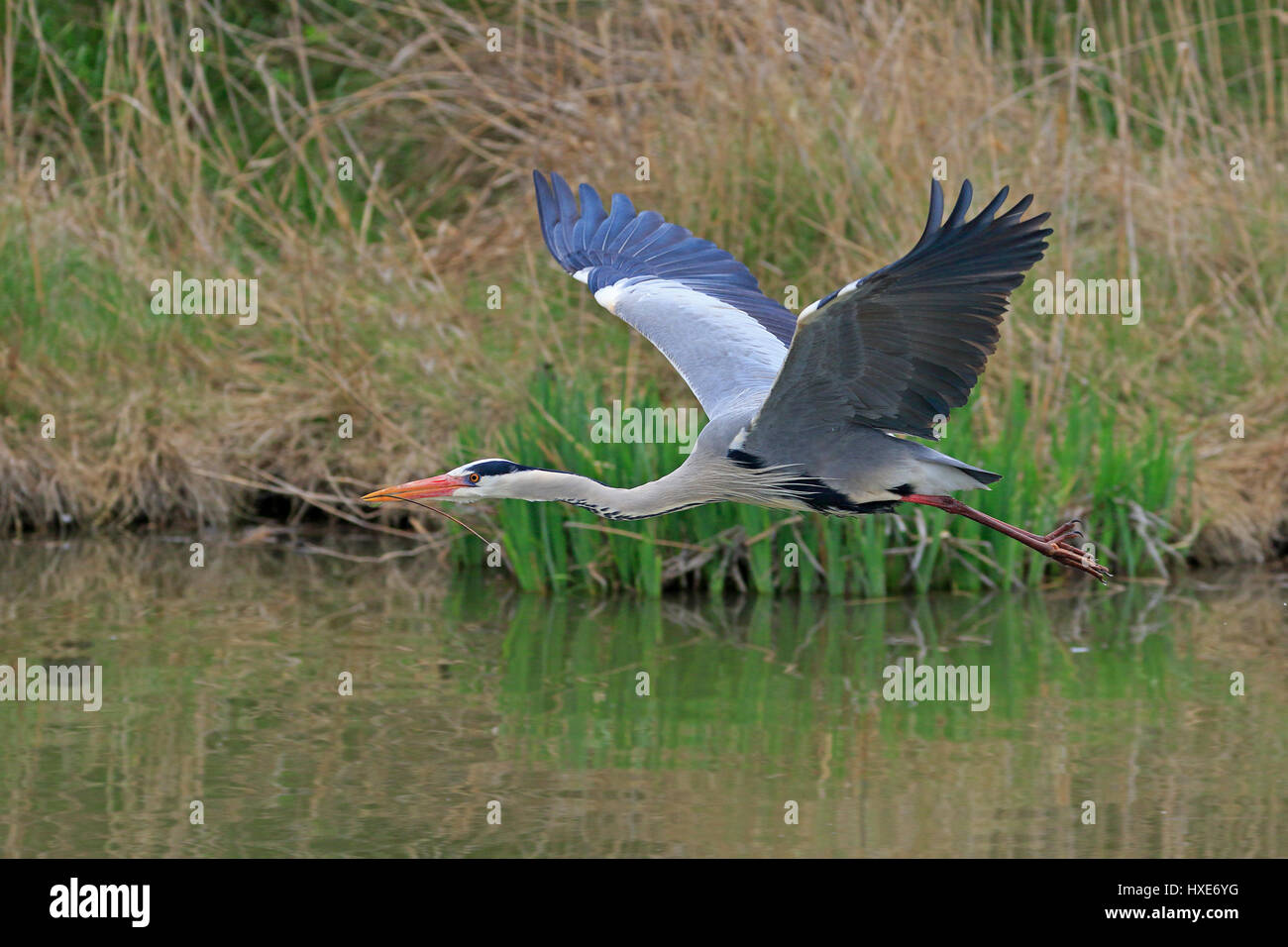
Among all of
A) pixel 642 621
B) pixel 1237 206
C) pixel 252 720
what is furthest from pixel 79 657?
pixel 1237 206

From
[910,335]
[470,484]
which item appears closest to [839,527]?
[470,484]

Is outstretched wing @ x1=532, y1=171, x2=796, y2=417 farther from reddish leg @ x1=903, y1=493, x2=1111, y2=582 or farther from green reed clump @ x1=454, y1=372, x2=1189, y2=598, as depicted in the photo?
green reed clump @ x1=454, y1=372, x2=1189, y2=598

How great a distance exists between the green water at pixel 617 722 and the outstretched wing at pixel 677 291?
1342 mm

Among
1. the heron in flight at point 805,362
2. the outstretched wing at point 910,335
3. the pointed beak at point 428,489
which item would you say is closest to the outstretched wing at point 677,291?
the heron in flight at point 805,362

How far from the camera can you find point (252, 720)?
6941 mm

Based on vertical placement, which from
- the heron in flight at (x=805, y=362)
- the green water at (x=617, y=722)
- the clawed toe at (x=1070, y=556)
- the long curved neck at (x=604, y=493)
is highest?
the heron in flight at (x=805, y=362)

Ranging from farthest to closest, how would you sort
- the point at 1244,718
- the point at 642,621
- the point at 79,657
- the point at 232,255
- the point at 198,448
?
the point at 232,255, the point at 198,448, the point at 642,621, the point at 79,657, the point at 1244,718

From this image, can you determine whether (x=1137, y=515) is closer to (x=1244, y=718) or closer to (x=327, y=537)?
(x=1244, y=718)

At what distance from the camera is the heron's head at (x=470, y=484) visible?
6086 mm

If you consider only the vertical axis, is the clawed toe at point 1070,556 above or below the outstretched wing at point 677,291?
below

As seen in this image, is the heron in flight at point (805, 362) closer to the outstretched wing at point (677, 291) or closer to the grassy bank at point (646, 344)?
the outstretched wing at point (677, 291)

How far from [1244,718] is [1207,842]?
55.0 inches

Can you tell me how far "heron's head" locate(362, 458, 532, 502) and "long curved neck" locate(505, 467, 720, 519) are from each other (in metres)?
0.03

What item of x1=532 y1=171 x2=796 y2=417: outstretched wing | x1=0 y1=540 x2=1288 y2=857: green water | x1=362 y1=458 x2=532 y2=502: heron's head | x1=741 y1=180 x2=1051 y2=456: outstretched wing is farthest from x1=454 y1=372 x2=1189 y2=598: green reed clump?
x1=741 y1=180 x2=1051 y2=456: outstretched wing
